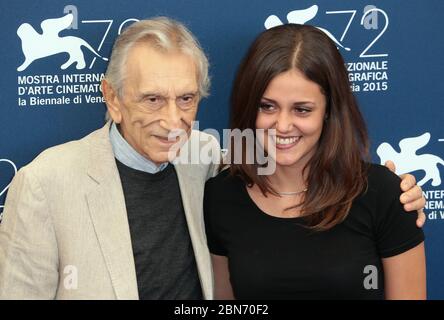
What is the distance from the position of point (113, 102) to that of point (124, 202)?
0.89 feet

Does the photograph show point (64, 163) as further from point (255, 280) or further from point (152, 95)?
point (255, 280)

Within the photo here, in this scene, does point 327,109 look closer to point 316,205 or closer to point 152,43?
point 316,205

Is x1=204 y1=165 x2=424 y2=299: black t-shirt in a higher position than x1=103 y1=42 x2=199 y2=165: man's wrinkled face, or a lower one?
lower

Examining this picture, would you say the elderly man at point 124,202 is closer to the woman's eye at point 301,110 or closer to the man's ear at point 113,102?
the man's ear at point 113,102

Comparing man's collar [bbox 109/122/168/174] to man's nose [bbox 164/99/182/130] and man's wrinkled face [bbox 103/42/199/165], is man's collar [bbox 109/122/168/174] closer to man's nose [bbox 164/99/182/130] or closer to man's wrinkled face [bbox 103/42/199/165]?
man's wrinkled face [bbox 103/42/199/165]

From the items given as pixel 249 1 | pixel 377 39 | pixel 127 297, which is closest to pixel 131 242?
pixel 127 297

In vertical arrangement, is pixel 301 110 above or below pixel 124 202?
above

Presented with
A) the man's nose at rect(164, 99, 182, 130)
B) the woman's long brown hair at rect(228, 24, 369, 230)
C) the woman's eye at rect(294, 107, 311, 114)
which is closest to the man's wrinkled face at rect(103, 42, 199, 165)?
the man's nose at rect(164, 99, 182, 130)

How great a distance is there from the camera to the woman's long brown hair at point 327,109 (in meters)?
1.79

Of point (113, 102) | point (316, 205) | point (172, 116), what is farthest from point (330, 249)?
point (113, 102)

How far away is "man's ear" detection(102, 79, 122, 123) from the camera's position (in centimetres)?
184

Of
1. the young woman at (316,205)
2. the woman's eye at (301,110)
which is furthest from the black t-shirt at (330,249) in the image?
the woman's eye at (301,110)

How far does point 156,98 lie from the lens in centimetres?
179
